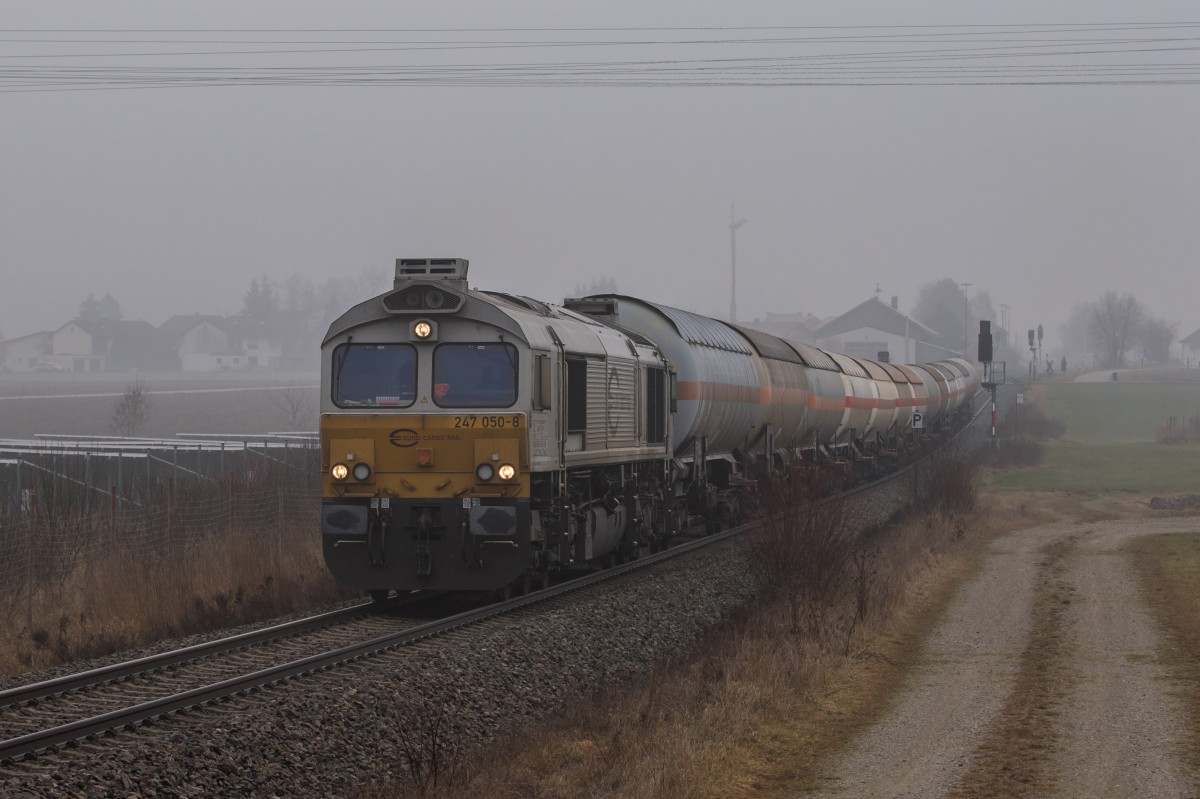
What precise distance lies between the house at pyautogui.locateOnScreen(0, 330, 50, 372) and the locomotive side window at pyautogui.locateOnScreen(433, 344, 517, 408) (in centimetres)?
18345

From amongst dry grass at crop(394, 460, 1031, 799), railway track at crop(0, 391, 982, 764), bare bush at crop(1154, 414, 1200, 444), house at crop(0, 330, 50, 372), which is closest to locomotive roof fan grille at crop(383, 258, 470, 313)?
railway track at crop(0, 391, 982, 764)

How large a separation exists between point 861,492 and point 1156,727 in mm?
24025

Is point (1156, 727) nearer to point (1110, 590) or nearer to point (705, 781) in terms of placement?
point (705, 781)

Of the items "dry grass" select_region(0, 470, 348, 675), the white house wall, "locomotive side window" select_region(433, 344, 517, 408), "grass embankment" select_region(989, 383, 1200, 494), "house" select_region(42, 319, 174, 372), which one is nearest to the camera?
"dry grass" select_region(0, 470, 348, 675)

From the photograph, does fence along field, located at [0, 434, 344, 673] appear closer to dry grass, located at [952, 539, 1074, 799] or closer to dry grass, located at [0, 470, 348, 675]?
dry grass, located at [0, 470, 348, 675]

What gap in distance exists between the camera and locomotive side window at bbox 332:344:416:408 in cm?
1510

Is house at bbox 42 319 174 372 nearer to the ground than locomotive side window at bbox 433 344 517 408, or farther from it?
farther from it

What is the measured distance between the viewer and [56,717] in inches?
396

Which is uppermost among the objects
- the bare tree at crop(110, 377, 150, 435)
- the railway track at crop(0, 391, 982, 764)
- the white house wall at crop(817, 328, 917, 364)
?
the white house wall at crop(817, 328, 917, 364)

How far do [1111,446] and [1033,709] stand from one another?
183ft

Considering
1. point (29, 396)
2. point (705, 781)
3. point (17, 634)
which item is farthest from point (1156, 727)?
point (29, 396)

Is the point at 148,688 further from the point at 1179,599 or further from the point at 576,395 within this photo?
the point at 1179,599

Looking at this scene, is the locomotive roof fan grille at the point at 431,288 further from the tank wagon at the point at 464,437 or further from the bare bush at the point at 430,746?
the bare bush at the point at 430,746

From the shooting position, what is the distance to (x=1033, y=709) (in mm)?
12102
